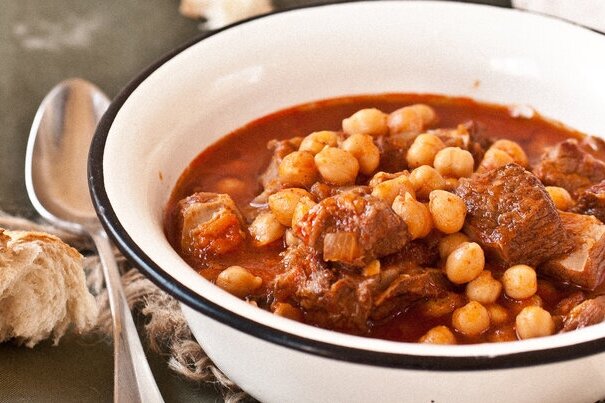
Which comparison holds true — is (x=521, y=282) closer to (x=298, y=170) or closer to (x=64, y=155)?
(x=298, y=170)

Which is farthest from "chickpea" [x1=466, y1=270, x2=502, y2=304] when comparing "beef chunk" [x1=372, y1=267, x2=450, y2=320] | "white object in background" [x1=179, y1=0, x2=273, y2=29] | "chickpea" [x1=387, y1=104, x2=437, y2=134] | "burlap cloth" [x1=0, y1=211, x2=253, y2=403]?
"white object in background" [x1=179, y1=0, x2=273, y2=29]

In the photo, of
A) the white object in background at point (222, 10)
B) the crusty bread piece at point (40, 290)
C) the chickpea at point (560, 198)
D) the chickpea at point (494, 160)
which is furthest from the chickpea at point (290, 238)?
the white object in background at point (222, 10)

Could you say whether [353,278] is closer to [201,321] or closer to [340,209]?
[340,209]

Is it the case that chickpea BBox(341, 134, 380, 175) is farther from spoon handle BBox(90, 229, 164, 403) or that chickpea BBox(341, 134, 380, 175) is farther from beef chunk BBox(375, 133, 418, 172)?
spoon handle BBox(90, 229, 164, 403)

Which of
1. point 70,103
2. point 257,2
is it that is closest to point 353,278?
point 70,103

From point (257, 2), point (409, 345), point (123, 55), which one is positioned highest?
point (409, 345)

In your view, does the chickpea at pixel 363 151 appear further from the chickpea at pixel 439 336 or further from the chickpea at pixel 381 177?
the chickpea at pixel 439 336
